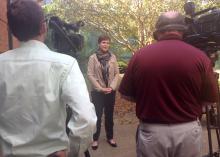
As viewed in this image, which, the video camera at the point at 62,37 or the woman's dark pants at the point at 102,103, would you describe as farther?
the woman's dark pants at the point at 102,103

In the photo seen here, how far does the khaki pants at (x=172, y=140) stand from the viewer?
3.10 m

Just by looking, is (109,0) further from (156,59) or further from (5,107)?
(5,107)

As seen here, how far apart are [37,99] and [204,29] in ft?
7.49

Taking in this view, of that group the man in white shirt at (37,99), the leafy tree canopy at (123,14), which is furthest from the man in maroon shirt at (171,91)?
the leafy tree canopy at (123,14)

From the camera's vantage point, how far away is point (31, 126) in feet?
6.89

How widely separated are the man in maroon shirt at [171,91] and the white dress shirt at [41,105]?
111 centimetres

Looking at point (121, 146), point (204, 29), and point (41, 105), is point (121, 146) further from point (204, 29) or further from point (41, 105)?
point (41, 105)

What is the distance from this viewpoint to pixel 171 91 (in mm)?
3096

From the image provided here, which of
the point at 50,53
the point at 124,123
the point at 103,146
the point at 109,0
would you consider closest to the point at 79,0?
the point at 109,0

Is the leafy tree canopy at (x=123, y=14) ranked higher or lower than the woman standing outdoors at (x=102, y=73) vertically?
higher

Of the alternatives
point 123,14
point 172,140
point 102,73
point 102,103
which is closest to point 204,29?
point 172,140

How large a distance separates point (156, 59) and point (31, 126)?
1319 mm

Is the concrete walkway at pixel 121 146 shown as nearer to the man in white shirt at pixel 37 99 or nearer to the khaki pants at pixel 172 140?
the khaki pants at pixel 172 140

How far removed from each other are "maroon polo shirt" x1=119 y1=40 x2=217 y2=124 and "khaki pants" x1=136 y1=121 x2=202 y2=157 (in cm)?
5
